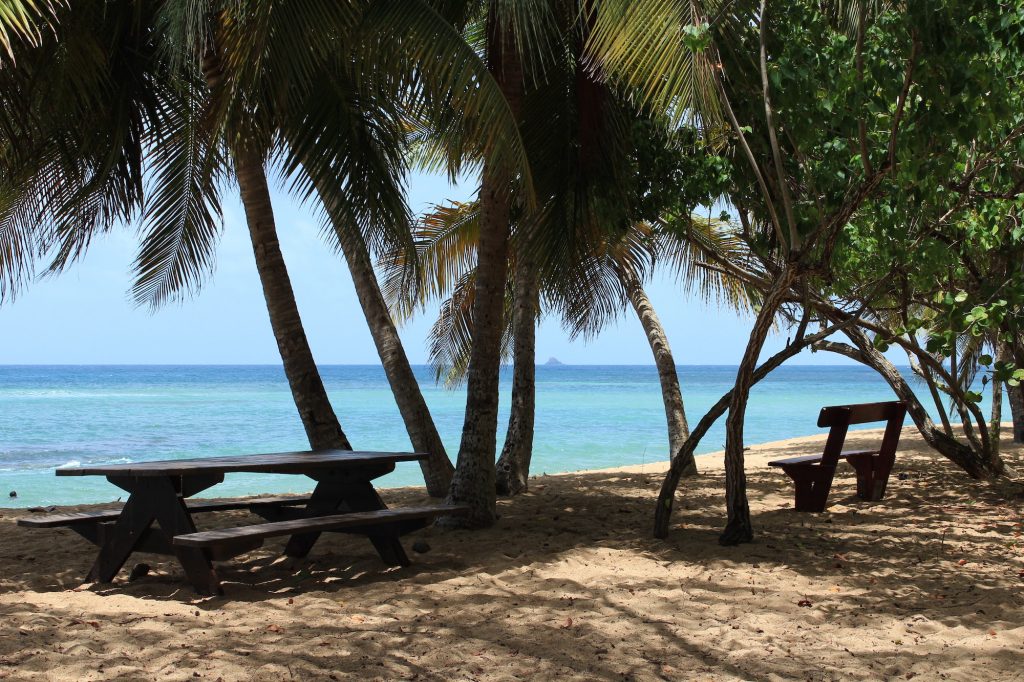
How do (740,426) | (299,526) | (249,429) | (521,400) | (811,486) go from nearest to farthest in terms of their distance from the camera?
(299,526) < (740,426) < (811,486) < (521,400) < (249,429)

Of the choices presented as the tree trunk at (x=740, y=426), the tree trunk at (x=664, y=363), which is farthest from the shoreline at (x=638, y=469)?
the tree trunk at (x=740, y=426)

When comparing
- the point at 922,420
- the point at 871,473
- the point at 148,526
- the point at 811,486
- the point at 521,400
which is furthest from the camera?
the point at 521,400

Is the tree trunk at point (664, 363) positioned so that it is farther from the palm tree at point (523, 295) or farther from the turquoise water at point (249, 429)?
the turquoise water at point (249, 429)

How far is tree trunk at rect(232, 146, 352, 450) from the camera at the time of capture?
6.59m

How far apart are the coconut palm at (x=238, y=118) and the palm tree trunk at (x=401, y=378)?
56mm

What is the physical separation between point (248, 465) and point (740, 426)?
283 centimetres

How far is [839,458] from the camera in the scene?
6.97m

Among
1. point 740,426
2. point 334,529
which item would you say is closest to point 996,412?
point 740,426

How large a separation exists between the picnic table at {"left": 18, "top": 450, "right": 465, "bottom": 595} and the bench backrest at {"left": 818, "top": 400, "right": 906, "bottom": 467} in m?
2.74

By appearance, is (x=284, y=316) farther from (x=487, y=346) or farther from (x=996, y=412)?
(x=996, y=412)

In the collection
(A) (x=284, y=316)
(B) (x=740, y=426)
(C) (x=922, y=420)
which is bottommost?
(B) (x=740, y=426)

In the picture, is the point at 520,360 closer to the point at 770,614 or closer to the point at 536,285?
the point at 536,285

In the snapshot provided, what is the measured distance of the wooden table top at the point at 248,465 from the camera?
453 centimetres

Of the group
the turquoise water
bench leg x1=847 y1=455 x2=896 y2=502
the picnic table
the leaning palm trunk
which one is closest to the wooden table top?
the picnic table
